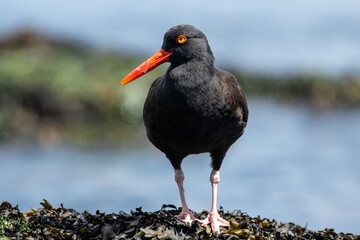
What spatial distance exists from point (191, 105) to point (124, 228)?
114 cm

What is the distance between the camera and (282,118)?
20516 mm

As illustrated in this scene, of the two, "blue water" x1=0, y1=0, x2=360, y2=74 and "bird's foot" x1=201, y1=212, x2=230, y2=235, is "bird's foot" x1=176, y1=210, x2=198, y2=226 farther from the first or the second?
→ "blue water" x1=0, y1=0, x2=360, y2=74

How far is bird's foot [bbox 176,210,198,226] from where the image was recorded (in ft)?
24.1

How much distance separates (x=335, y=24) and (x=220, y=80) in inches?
1168

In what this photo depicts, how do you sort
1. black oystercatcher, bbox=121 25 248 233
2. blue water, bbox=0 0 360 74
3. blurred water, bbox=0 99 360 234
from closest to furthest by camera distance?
black oystercatcher, bbox=121 25 248 233 < blurred water, bbox=0 99 360 234 < blue water, bbox=0 0 360 74

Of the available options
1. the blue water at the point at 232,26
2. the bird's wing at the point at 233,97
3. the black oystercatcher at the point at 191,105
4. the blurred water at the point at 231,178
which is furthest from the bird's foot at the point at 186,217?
the blue water at the point at 232,26

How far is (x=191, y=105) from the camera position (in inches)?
293

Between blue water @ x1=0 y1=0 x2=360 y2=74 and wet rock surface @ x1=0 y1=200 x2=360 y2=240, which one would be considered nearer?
wet rock surface @ x1=0 y1=200 x2=360 y2=240

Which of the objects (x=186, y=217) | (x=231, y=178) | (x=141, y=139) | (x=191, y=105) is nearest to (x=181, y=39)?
(x=191, y=105)

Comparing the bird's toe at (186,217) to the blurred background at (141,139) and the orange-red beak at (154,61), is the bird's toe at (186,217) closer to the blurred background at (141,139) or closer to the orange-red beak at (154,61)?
the orange-red beak at (154,61)

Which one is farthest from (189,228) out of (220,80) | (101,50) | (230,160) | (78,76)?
(101,50)

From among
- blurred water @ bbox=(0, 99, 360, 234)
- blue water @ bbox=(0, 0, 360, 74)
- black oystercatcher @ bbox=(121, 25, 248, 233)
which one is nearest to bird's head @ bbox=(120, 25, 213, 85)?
black oystercatcher @ bbox=(121, 25, 248, 233)

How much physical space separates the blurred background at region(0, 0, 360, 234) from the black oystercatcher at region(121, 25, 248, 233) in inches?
221

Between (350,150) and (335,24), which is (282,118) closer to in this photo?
(350,150)
